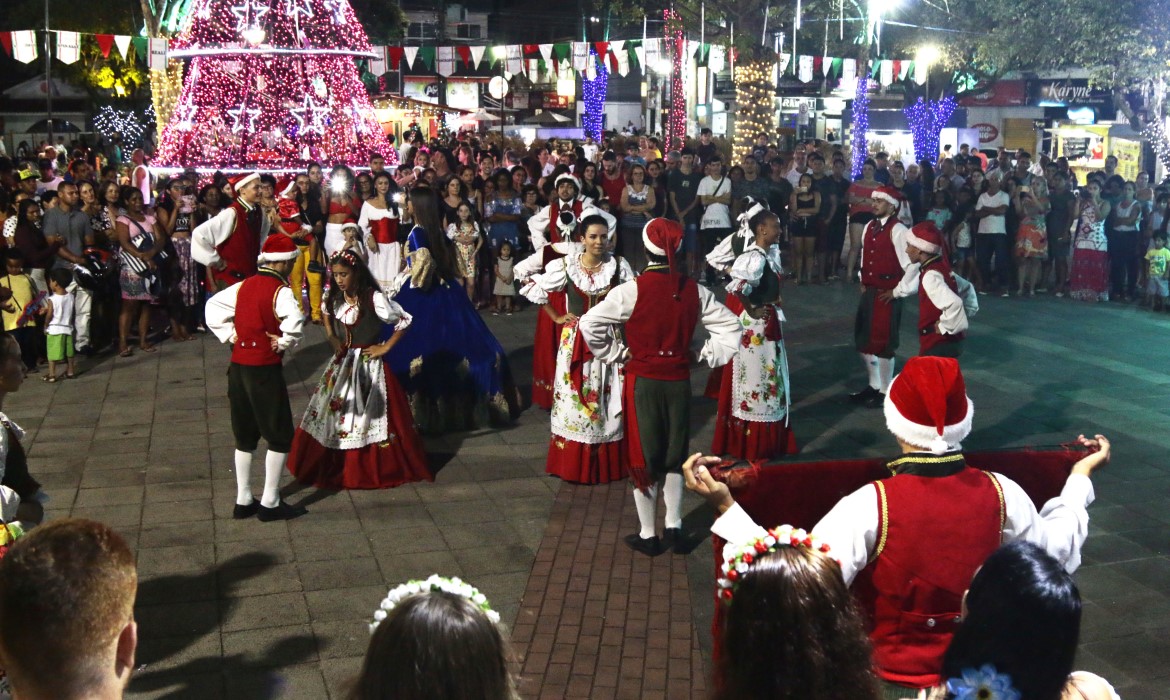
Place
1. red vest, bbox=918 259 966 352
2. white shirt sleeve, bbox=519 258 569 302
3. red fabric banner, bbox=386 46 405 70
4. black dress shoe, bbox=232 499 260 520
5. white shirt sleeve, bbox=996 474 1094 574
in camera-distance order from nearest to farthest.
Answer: white shirt sleeve, bbox=996 474 1094 574, black dress shoe, bbox=232 499 260 520, white shirt sleeve, bbox=519 258 569 302, red vest, bbox=918 259 966 352, red fabric banner, bbox=386 46 405 70

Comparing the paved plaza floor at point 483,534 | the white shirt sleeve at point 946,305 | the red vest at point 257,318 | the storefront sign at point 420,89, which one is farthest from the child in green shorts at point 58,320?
the storefront sign at point 420,89

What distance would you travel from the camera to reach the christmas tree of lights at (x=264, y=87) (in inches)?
660

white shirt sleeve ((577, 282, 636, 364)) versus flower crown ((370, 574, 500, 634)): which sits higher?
white shirt sleeve ((577, 282, 636, 364))

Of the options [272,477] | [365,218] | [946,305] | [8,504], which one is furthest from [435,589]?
[365,218]

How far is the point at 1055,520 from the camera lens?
3643 mm

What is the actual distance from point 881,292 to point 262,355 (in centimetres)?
534

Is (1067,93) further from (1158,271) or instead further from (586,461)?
(586,461)

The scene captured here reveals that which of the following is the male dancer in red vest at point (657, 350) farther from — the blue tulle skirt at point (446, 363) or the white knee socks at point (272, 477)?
the blue tulle skirt at point (446, 363)

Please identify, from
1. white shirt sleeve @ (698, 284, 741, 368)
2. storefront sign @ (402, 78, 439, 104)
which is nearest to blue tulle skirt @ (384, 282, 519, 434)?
white shirt sleeve @ (698, 284, 741, 368)

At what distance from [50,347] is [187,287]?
2158 millimetres

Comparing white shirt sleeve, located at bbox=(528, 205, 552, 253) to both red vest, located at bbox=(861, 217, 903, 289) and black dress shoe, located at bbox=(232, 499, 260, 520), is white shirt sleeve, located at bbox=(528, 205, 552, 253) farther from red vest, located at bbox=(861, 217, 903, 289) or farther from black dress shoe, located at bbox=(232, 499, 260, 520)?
black dress shoe, located at bbox=(232, 499, 260, 520)

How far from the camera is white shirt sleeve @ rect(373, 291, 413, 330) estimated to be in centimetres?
767

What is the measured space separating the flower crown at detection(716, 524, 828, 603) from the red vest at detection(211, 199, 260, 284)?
26.4 feet

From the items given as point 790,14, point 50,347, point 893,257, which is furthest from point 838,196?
point 790,14
